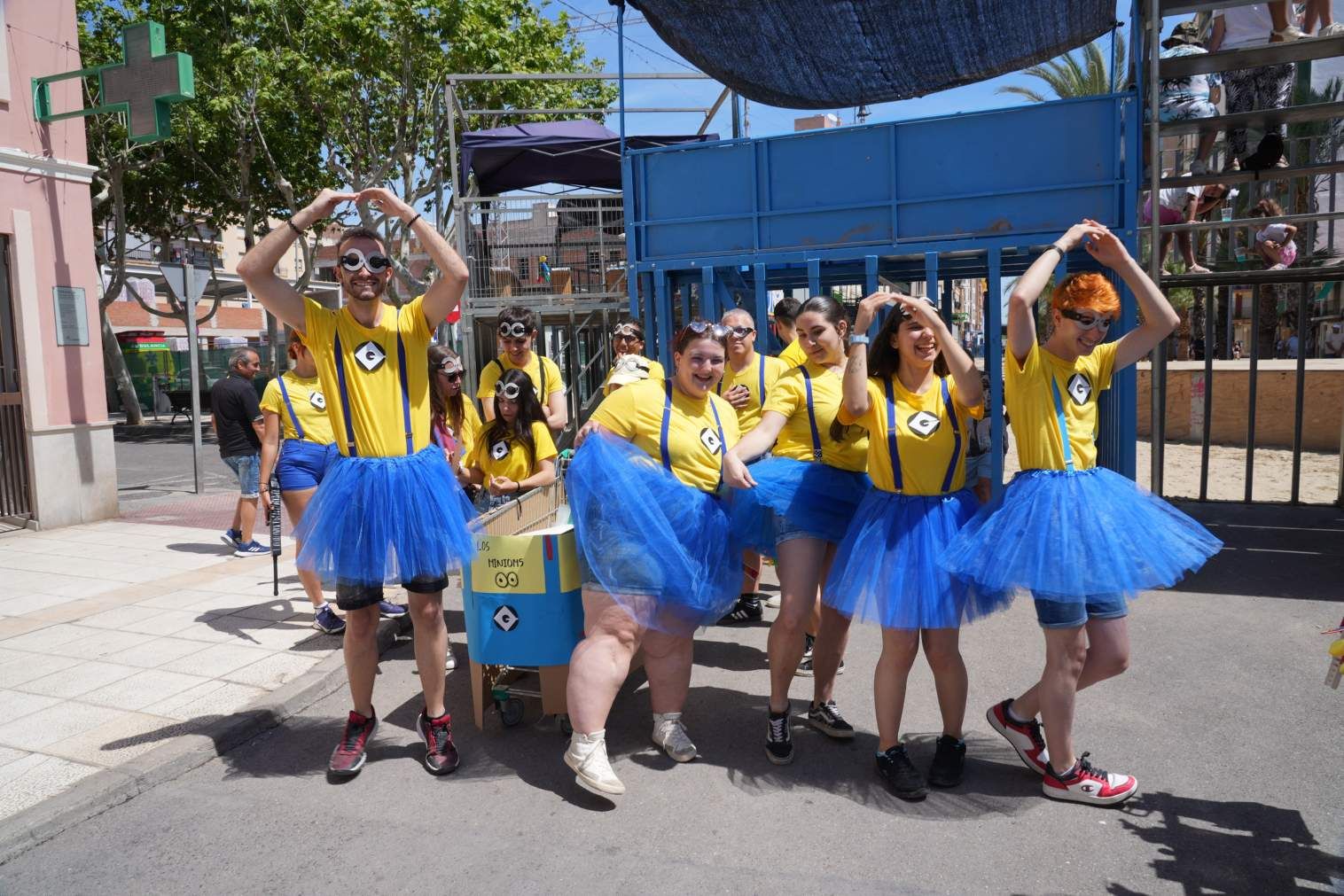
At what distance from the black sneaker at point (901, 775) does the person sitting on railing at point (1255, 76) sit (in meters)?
6.25

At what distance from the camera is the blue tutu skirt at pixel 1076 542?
338cm


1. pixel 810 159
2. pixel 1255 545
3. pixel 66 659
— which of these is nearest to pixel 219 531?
pixel 66 659

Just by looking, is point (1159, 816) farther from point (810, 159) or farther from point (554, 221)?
point (554, 221)

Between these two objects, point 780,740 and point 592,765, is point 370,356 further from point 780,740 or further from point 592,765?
point 780,740

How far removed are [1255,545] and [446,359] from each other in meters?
6.88

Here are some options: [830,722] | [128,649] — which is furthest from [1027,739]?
[128,649]

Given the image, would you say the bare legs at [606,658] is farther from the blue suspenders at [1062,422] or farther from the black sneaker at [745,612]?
the black sneaker at [745,612]

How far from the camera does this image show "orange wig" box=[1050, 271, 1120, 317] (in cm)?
354

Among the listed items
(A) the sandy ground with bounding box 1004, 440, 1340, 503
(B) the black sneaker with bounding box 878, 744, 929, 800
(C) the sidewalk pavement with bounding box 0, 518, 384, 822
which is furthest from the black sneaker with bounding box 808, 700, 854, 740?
(A) the sandy ground with bounding box 1004, 440, 1340, 503

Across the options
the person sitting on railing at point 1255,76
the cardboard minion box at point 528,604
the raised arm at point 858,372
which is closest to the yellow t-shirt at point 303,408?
the cardboard minion box at point 528,604

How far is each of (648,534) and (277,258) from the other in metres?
1.81

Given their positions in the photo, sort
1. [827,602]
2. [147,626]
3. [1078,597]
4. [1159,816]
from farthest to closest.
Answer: [147,626] < [827,602] < [1159,816] < [1078,597]

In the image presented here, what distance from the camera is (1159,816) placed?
3.63m

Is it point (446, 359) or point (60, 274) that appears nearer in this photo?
point (446, 359)
